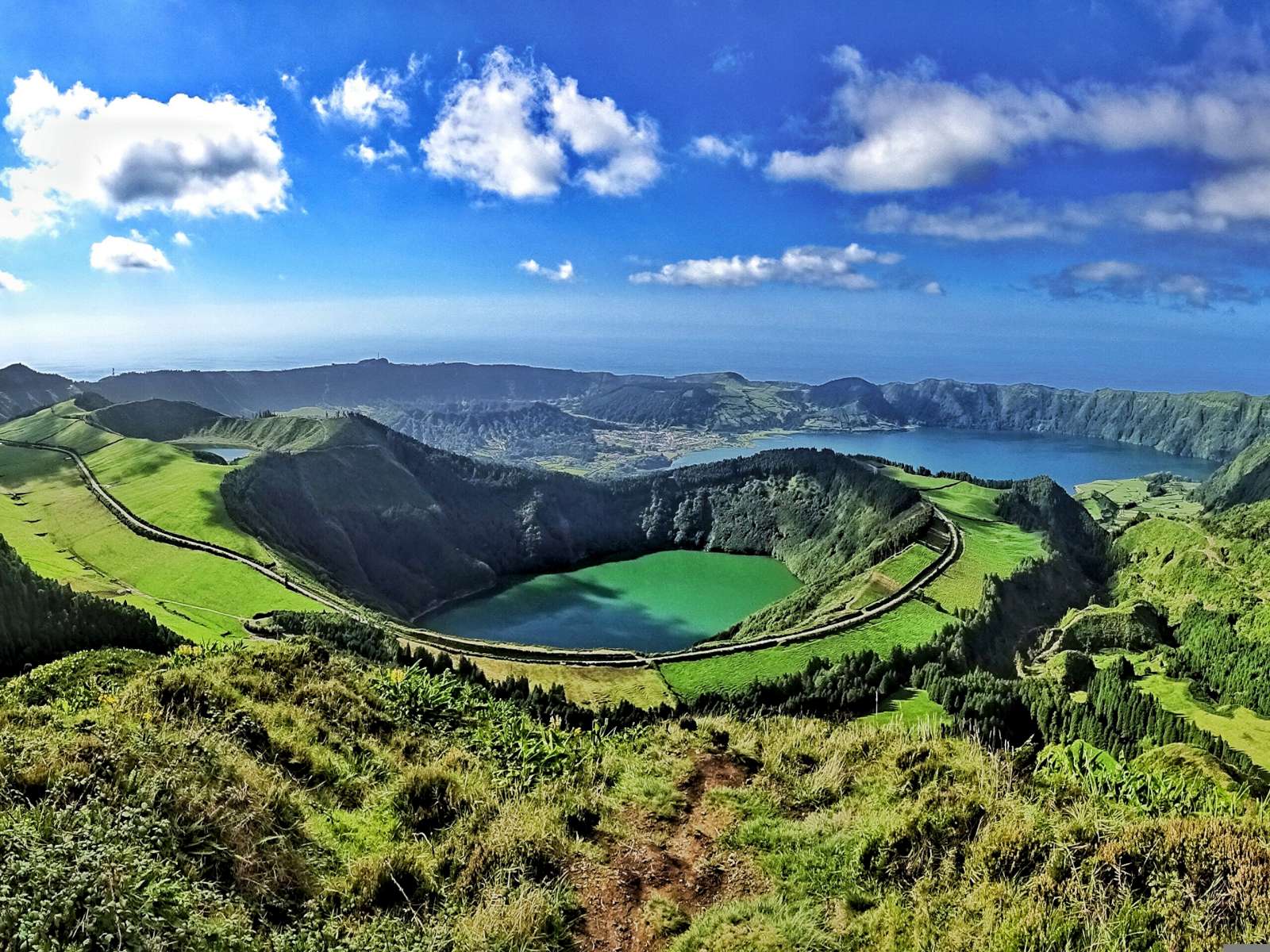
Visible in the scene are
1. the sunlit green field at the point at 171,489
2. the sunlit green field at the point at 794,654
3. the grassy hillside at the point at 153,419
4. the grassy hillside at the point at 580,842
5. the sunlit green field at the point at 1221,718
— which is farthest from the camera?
the grassy hillside at the point at 153,419

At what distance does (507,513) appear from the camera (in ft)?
481

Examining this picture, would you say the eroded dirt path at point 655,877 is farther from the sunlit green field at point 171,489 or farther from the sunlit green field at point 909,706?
the sunlit green field at point 171,489

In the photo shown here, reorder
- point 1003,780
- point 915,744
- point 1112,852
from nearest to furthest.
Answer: point 1112,852
point 1003,780
point 915,744

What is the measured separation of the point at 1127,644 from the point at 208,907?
83416 millimetres

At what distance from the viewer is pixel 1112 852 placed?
8.58 metres

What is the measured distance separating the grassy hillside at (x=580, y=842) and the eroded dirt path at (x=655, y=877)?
38mm

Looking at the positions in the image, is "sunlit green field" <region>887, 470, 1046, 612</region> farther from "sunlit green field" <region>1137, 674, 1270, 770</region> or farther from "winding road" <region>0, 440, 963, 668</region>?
"sunlit green field" <region>1137, 674, 1270, 770</region>

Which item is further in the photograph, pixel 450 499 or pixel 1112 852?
pixel 450 499

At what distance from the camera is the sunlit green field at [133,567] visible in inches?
2576

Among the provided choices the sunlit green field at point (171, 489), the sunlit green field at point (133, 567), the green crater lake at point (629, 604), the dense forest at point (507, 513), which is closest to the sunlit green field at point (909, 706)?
the green crater lake at point (629, 604)

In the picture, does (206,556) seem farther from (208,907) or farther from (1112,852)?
(1112,852)

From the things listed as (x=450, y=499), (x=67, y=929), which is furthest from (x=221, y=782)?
(x=450, y=499)

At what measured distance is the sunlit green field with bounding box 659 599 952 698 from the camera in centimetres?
6272

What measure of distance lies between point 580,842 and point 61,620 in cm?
4490
